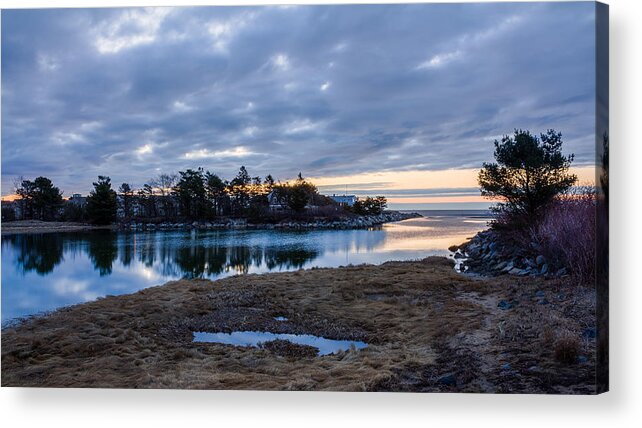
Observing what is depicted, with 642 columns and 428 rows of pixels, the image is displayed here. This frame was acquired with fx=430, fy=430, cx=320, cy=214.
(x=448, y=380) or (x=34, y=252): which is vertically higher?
(x=34, y=252)

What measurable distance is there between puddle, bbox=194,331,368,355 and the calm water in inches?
39.2

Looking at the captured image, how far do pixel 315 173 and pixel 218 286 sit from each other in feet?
6.55

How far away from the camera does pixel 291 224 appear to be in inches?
238

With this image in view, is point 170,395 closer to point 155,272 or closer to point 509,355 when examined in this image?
point 155,272

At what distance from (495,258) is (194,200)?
13.8 feet

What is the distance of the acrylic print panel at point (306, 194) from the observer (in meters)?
3.86

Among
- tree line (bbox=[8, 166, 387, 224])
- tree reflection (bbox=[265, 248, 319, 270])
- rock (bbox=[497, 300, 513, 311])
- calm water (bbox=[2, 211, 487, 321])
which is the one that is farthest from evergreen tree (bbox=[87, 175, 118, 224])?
rock (bbox=[497, 300, 513, 311])

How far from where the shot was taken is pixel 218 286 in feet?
18.7

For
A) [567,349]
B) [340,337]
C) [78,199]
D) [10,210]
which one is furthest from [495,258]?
[10,210]

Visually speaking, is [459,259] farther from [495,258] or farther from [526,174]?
[526,174]

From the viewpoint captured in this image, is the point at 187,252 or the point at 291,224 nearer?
the point at 187,252

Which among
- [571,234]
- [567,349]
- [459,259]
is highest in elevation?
[571,234]

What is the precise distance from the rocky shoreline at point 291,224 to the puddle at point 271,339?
1.53 m

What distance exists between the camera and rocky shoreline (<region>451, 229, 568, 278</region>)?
5391mm
